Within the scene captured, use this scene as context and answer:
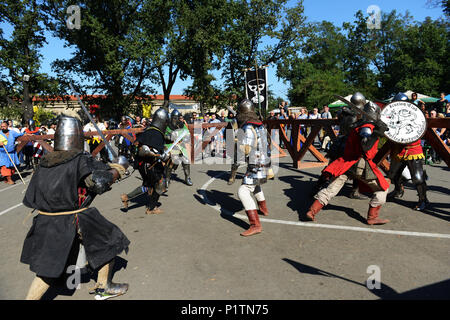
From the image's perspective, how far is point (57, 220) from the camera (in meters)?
2.73

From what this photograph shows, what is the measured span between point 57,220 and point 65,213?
81mm

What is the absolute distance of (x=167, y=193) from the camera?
7293 mm

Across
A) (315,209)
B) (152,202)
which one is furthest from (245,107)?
(152,202)

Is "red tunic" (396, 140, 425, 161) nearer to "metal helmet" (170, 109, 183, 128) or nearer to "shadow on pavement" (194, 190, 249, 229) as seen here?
"shadow on pavement" (194, 190, 249, 229)

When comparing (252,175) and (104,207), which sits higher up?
(252,175)

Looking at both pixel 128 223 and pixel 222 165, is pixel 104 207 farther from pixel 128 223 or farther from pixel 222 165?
pixel 222 165

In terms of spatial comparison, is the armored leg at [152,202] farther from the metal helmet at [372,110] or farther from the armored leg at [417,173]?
the armored leg at [417,173]

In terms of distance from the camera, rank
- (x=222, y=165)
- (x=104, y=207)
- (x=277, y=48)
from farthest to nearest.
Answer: (x=277, y=48) → (x=222, y=165) → (x=104, y=207)

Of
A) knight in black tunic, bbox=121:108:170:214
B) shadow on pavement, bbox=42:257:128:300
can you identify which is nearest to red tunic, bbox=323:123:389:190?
knight in black tunic, bbox=121:108:170:214

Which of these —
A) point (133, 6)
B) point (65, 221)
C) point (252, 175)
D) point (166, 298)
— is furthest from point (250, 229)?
point (133, 6)

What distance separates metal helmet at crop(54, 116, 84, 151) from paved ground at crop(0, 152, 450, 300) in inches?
57.5

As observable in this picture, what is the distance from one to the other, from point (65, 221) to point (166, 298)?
1.14 metres

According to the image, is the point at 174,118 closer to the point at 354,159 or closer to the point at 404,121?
the point at 354,159

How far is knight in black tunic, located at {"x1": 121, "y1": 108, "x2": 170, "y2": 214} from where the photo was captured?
554 cm
